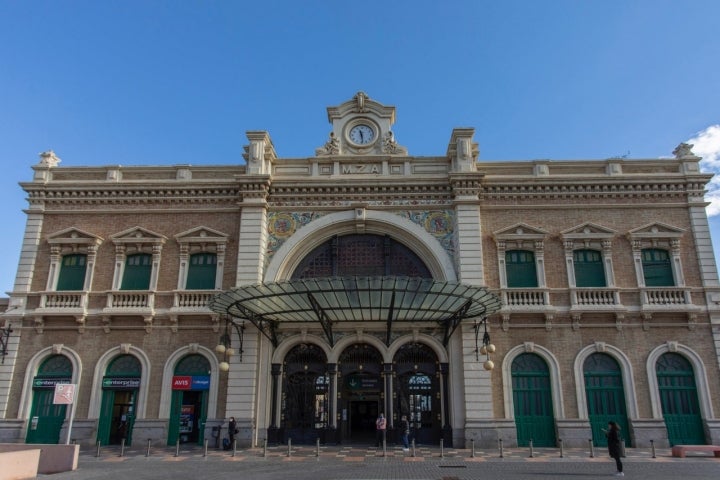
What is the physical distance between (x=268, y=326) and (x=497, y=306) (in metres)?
9.90

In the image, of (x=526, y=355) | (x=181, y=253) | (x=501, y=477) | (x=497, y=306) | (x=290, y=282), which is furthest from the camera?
(x=181, y=253)

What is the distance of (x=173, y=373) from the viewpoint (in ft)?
75.7

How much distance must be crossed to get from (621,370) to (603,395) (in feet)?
4.30

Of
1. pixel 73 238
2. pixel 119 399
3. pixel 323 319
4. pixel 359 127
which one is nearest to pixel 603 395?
pixel 323 319

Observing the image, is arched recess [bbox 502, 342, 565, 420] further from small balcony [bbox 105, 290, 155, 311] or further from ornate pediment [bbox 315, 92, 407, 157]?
small balcony [bbox 105, 290, 155, 311]

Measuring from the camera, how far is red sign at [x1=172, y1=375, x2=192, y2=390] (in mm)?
22733

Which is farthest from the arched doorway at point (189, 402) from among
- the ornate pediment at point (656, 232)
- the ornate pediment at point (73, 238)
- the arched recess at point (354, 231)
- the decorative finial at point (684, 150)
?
the decorative finial at point (684, 150)

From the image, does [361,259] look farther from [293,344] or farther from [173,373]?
[173,373]

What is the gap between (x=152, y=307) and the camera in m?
23.4

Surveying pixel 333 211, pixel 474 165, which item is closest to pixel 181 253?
pixel 333 211

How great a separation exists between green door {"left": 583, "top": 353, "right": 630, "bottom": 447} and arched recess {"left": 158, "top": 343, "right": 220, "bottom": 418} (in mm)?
15686

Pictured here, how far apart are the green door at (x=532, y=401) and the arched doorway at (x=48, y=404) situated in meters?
19.4

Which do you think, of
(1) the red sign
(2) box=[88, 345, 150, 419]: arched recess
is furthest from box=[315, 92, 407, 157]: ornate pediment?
(2) box=[88, 345, 150, 419]: arched recess

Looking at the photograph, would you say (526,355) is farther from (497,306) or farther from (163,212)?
(163,212)
